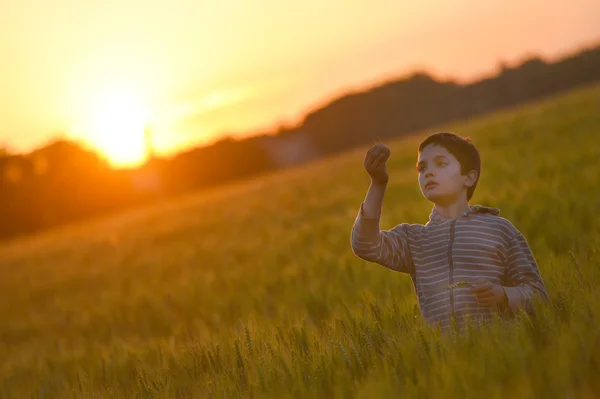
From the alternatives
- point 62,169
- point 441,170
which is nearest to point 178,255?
point 441,170

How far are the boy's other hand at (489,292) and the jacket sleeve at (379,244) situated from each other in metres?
0.34

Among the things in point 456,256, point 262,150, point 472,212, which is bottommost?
point 456,256

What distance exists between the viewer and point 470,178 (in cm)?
229

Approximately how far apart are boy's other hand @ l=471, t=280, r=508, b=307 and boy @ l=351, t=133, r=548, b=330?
0.10 meters

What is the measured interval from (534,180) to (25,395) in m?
3.88

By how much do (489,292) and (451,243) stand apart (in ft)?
0.96

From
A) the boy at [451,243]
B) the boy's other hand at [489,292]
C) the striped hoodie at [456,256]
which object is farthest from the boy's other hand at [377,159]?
the boy's other hand at [489,292]

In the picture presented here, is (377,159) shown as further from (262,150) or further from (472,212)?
(262,150)

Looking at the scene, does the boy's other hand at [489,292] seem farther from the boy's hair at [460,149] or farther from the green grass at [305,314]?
the boy's hair at [460,149]

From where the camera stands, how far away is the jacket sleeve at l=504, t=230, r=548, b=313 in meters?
2.06

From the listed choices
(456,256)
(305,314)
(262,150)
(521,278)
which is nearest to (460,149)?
(456,256)

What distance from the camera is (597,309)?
64.7 inches

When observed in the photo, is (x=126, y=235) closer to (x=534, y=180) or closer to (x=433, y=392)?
(x=534, y=180)

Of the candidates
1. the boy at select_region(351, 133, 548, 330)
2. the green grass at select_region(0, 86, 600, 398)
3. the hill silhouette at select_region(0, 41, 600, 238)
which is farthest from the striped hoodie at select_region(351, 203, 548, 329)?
the hill silhouette at select_region(0, 41, 600, 238)
